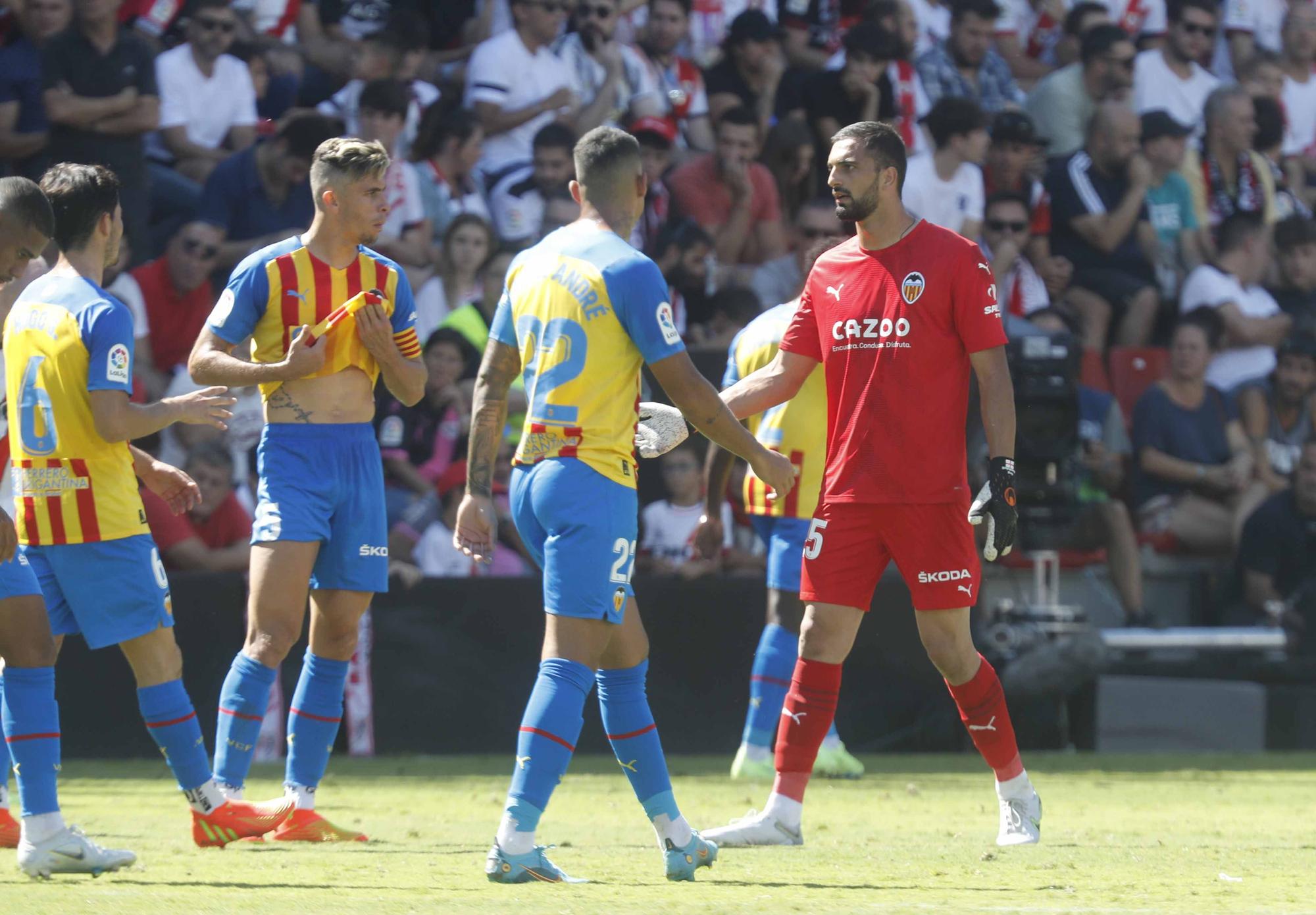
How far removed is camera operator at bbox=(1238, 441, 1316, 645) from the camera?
1265 centimetres

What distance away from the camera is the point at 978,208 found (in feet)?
43.7

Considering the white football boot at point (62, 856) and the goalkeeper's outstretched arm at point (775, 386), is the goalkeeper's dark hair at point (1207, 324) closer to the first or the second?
the goalkeeper's outstretched arm at point (775, 386)

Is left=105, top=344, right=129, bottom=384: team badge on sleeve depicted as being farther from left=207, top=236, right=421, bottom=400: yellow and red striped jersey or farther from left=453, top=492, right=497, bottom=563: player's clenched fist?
left=453, top=492, right=497, bottom=563: player's clenched fist

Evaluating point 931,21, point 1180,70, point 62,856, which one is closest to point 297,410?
point 62,856

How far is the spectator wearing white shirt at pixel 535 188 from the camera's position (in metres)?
12.3

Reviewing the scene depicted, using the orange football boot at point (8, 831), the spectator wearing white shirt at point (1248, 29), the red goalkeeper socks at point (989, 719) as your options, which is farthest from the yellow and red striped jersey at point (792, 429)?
the spectator wearing white shirt at point (1248, 29)

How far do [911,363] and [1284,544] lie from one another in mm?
7584

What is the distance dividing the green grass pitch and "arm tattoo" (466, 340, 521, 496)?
4.01 ft

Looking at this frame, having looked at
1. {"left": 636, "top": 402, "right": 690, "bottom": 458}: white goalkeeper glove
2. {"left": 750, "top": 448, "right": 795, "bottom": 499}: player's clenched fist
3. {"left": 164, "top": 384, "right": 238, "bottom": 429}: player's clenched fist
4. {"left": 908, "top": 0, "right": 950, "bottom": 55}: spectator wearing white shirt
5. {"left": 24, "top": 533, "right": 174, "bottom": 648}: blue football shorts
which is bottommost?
{"left": 24, "top": 533, "right": 174, "bottom": 648}: blue football shorts

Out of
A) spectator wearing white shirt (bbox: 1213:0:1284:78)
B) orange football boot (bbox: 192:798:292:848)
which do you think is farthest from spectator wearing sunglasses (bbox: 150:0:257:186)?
spectator wearing white shirt (bbox: 1213:0:1284:78)

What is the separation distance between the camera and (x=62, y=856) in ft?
17.9

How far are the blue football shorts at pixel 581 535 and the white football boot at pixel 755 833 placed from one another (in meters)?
1.24

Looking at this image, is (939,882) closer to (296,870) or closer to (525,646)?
(296,870)

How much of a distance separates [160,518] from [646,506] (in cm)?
299
